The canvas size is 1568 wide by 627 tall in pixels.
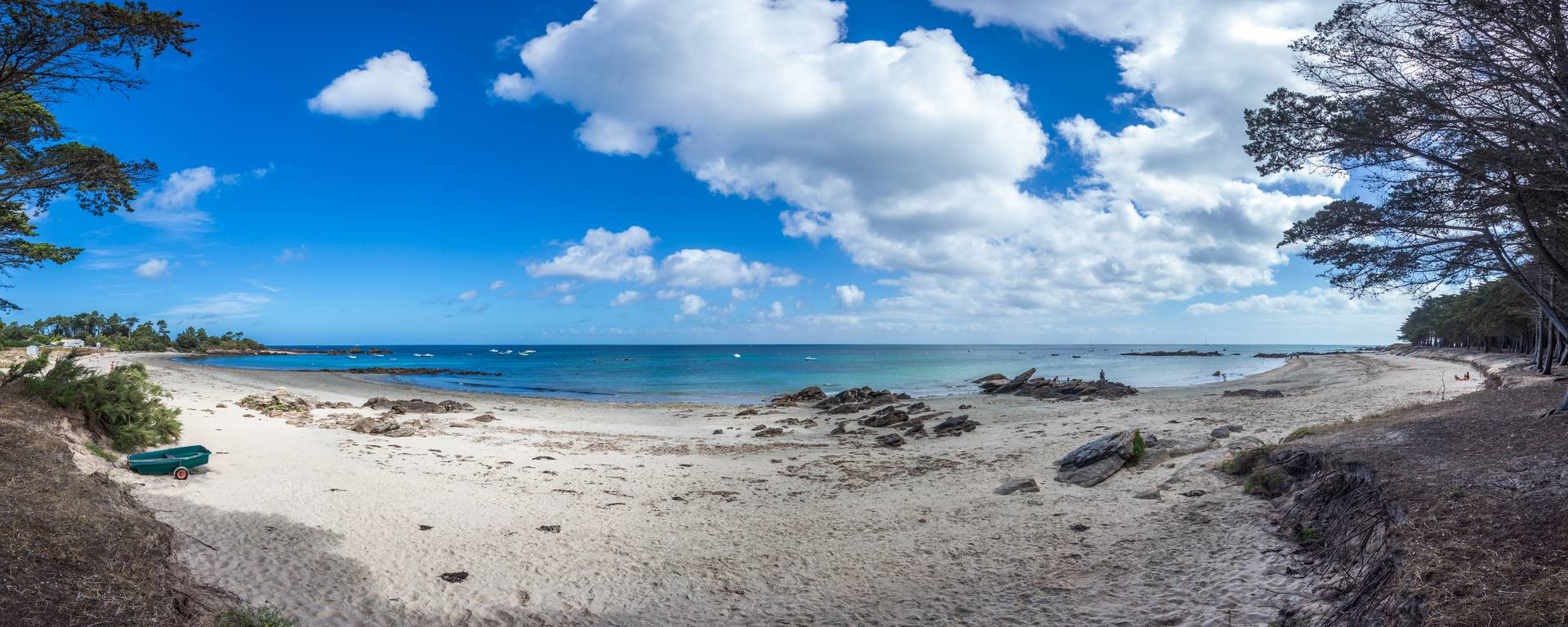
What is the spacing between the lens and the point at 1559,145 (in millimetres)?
8695

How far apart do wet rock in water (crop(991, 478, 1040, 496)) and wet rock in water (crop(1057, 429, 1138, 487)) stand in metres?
0.85

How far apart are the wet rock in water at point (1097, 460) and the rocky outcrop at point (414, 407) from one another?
2411 centimetres

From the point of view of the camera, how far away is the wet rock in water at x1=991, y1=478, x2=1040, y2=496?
1209 centimetres

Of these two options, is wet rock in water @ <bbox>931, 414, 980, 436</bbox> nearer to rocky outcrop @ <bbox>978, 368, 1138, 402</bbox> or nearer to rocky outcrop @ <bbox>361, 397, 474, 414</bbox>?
rocky outcrop @ <bbox>978, 368, 1138, 402</bbox>

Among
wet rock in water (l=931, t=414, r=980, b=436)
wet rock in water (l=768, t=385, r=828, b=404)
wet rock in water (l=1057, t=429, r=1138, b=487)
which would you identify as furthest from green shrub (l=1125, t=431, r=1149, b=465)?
wet rock in water (l=768, t=385, r=828, b=404)

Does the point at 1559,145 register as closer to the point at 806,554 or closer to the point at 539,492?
the point at 806,554

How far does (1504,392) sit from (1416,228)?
9.31 metres

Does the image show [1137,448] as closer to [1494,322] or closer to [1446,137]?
[1446,137]

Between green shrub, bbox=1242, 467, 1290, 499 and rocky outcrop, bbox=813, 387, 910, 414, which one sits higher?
green shrub, bbox=1242, 467, 1290, 499

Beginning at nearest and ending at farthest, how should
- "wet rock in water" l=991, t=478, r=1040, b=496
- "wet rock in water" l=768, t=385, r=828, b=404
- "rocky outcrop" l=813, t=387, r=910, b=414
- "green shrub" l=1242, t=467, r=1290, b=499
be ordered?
"green shrub" l=1242, t=467, r=1290, b=499 < "wet rock in water" l=991, t=478, r=1040, b=496 < "rocky outcrop" l=813, t=387, r=910, b=414 < "wet rock in water" l=768, t=385, r=828, b=404

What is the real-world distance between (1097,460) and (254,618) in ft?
43.3

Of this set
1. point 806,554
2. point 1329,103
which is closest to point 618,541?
point 806,554

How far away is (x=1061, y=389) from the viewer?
35969mm

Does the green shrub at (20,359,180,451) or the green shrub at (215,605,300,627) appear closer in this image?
the green shrub at (215,605,300,627)
